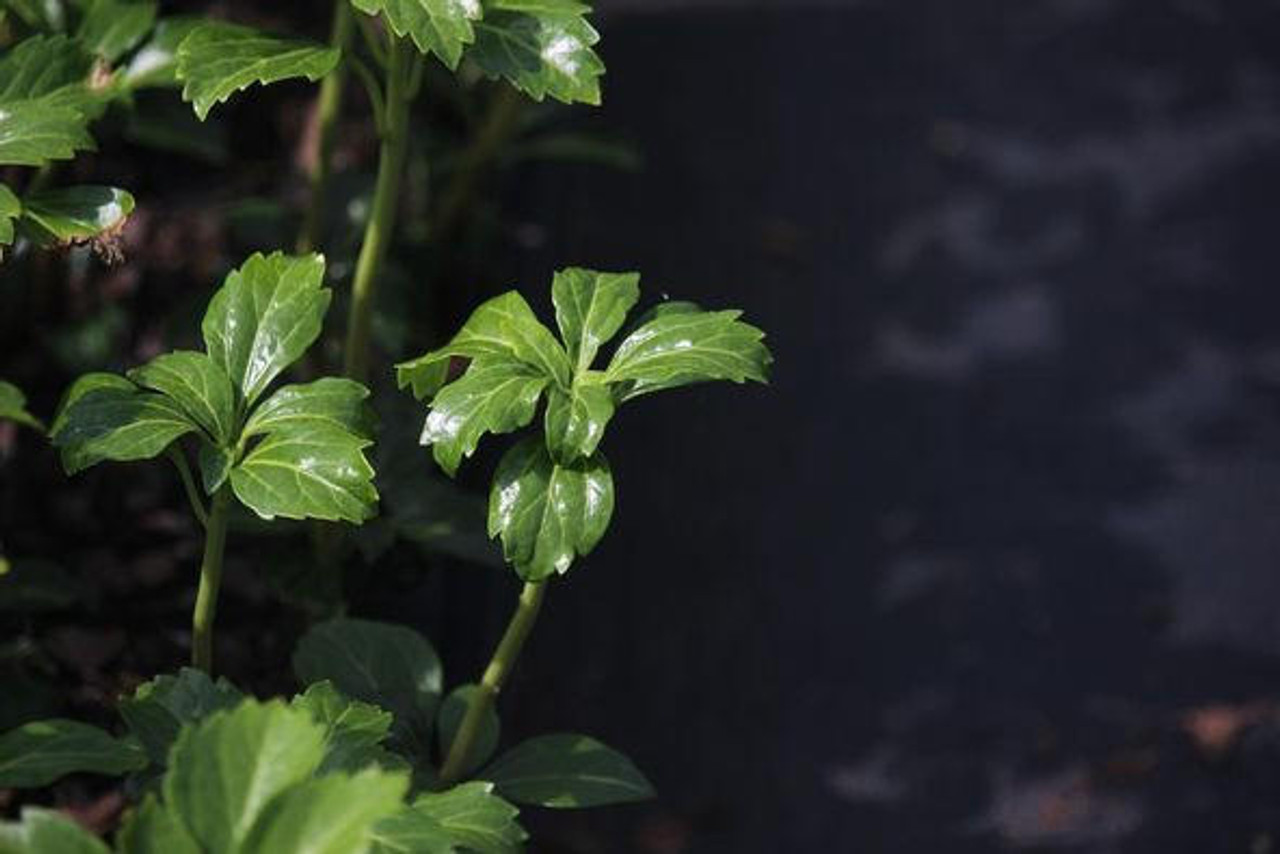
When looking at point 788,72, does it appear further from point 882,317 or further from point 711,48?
point 882,317

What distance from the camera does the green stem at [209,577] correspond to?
2.07 meters

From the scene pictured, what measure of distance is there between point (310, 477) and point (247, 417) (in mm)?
162

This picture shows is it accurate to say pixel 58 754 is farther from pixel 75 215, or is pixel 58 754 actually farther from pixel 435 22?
pixel 435 22

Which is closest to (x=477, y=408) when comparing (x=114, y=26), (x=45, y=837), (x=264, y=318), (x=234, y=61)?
(x=264, y=318)

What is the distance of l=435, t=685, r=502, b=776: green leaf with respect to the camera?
225cm

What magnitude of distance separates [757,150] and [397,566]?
7.06 feet

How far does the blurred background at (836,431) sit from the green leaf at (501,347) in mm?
606

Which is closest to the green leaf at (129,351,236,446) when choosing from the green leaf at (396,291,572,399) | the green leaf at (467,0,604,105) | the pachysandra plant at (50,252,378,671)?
the pachysandra plant at (50,252,378,671)

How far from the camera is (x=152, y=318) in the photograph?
3494 mm

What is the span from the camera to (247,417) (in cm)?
208

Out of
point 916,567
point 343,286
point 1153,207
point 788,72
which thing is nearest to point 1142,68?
point 1153,207

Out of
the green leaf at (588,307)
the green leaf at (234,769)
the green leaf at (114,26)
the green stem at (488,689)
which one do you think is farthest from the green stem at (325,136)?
the green leaf at (234,769)

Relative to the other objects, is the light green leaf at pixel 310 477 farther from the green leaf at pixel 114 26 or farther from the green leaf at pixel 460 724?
the green leaf at pixel 114 26

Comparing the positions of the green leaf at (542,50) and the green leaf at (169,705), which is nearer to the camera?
the green leaf at (169,705)
